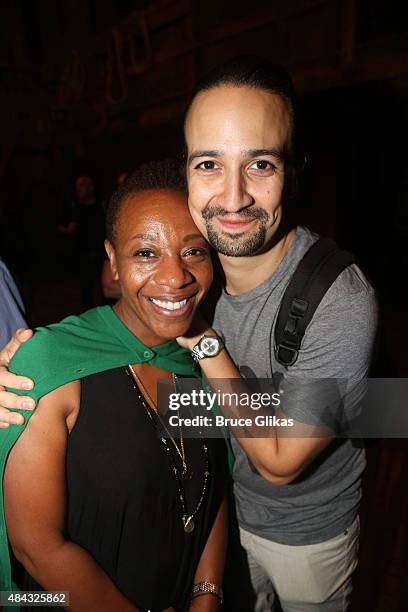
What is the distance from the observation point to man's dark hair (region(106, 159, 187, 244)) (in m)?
1.22

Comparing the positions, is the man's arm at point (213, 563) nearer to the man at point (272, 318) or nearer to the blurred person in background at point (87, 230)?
the man at point (272, 318)

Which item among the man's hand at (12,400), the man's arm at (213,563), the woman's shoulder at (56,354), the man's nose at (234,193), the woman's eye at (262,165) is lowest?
the man's arm at (213,563)

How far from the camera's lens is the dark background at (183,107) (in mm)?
3213

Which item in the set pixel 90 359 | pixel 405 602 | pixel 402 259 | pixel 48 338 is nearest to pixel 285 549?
pixel 90 359

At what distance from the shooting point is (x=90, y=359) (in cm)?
113

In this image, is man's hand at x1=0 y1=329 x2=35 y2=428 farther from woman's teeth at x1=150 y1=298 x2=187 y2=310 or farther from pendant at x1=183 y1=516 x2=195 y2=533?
pendant at x1=183 y1=516 x2=195 y2=533

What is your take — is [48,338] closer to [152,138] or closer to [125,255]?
[125,255]

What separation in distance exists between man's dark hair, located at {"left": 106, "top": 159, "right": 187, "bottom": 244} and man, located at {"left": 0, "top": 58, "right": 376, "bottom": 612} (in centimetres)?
5

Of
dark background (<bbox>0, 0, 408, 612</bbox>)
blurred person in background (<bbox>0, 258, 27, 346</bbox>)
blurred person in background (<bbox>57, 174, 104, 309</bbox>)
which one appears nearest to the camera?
blurred person in background (<bbox>0, 258, 27, 346</bbox>)

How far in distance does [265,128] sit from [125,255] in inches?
22.0

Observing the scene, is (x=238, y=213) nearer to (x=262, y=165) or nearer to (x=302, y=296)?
(x=262, y=165)

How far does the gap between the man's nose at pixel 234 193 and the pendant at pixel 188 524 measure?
943mm

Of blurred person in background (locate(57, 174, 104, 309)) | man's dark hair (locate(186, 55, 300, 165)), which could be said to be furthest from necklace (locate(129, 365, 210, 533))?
blurred person in background (locate(57, 174, 104, 309))

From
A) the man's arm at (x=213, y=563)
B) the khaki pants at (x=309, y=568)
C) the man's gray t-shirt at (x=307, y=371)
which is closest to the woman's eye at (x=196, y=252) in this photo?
the man's gray t-shirt at (x=307, y=371)
